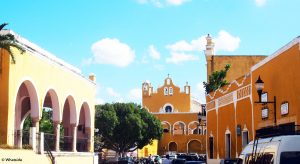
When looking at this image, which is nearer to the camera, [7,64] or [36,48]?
[7,64]

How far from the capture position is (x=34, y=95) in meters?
25.4

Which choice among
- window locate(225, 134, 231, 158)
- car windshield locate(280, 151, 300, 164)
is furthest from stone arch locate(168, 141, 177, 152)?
car windshield locate(280, 151, 300, 164)

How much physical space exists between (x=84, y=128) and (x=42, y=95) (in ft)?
38.6

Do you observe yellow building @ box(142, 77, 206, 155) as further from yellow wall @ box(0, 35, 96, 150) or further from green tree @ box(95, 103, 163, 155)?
yellow wall @ box(0, 35, 96, 150)

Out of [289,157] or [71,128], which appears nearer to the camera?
[289,157]

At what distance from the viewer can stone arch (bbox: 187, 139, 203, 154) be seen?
8038 centimetres

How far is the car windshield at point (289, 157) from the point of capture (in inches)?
414

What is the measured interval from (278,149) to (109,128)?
2003 inches

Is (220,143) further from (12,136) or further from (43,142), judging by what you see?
(12,136)

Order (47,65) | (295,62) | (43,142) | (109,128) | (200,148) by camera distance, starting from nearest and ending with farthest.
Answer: (295,62), (43,142), (47,65), (109,128), (200,148)

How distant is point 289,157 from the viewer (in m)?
10.6

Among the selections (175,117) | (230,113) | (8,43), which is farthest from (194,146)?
(8,43)

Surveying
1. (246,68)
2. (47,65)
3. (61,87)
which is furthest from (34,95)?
(246,68)

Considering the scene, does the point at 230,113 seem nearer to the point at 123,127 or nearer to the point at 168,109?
the point at 123,127
